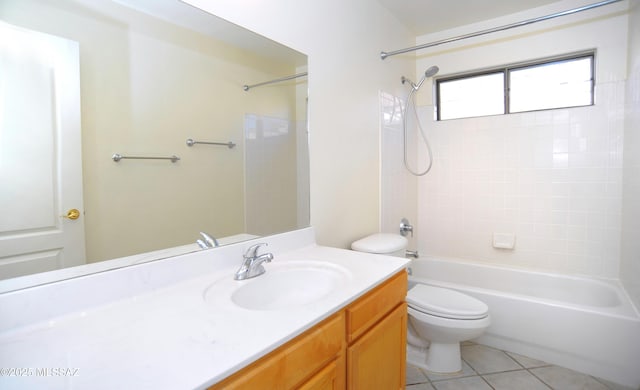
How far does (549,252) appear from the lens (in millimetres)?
2496

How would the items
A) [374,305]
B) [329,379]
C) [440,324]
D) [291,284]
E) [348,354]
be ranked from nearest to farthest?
[329,379]
[348,354]
[374,305]
[291,284]
[440,324]

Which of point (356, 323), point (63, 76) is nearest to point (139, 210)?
point (63, 76)

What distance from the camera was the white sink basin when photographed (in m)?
1.14

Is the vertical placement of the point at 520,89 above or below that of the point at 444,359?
above

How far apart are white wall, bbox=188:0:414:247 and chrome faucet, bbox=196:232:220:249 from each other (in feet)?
2.07

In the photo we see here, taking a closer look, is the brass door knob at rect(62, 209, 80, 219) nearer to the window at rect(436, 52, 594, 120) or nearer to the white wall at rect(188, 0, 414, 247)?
the white wall at rect(188, 0, 414, 247)

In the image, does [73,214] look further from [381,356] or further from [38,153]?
[381,356]

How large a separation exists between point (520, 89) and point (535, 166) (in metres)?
0.66

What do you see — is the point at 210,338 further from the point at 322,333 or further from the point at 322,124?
the point at 322,124

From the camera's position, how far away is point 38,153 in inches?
32.1

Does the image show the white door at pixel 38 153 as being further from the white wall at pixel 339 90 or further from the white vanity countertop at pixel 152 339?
the white wall at pixel 339 90

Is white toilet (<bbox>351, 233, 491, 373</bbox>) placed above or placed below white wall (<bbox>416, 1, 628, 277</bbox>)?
below

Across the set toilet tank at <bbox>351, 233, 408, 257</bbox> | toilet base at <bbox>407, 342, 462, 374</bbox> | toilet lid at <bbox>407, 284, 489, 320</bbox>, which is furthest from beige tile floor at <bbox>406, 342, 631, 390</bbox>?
toilet tank at <bbox>351, 233, 408, 257</bbox>

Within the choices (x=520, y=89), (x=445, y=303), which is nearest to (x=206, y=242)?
(x=445, y=303)
